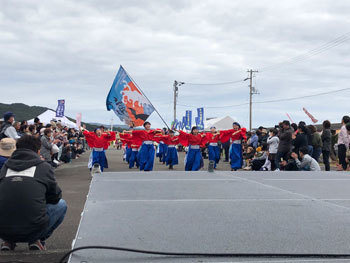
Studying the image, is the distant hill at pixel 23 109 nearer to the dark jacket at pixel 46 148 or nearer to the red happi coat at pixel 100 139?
the red happi coat at pixel 100 139

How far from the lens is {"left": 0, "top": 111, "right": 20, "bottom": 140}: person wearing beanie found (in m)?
10.1

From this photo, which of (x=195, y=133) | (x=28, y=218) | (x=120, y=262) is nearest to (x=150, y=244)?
(x=120, y=262)

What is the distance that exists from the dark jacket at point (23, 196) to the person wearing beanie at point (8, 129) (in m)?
6.21

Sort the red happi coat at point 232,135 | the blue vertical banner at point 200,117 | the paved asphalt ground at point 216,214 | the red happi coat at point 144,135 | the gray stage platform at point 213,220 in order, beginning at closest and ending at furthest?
the gray stage platform at point 213,220
the paved asphalt ground at point 216,214
the red happi coat at point 144,135
the red happi coat at point 232,135
the blue vertical banner at point 200,117

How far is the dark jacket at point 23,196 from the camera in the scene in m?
3.97

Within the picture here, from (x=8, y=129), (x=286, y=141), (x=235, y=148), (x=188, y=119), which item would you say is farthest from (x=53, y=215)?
(x=188, y=119)

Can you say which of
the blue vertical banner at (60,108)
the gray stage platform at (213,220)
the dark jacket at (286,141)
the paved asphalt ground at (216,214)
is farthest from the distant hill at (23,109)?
the gray stage platform at (213,220)

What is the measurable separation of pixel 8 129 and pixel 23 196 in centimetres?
662

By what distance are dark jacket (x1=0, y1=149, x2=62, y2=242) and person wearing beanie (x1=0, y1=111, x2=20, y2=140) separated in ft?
20.4

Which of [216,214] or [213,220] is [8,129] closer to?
[216,214]

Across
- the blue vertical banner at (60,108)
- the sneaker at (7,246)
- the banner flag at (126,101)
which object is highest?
the blue vertical banner at (60,108)

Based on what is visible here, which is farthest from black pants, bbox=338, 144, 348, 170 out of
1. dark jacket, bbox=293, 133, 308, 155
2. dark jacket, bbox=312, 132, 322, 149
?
dark jacket, bbox=312, 132, 322, 149

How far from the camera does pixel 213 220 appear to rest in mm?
4039

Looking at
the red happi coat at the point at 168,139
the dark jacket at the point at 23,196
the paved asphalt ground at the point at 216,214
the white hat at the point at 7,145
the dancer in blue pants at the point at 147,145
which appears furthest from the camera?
the red happi coat at the point at 168,139
